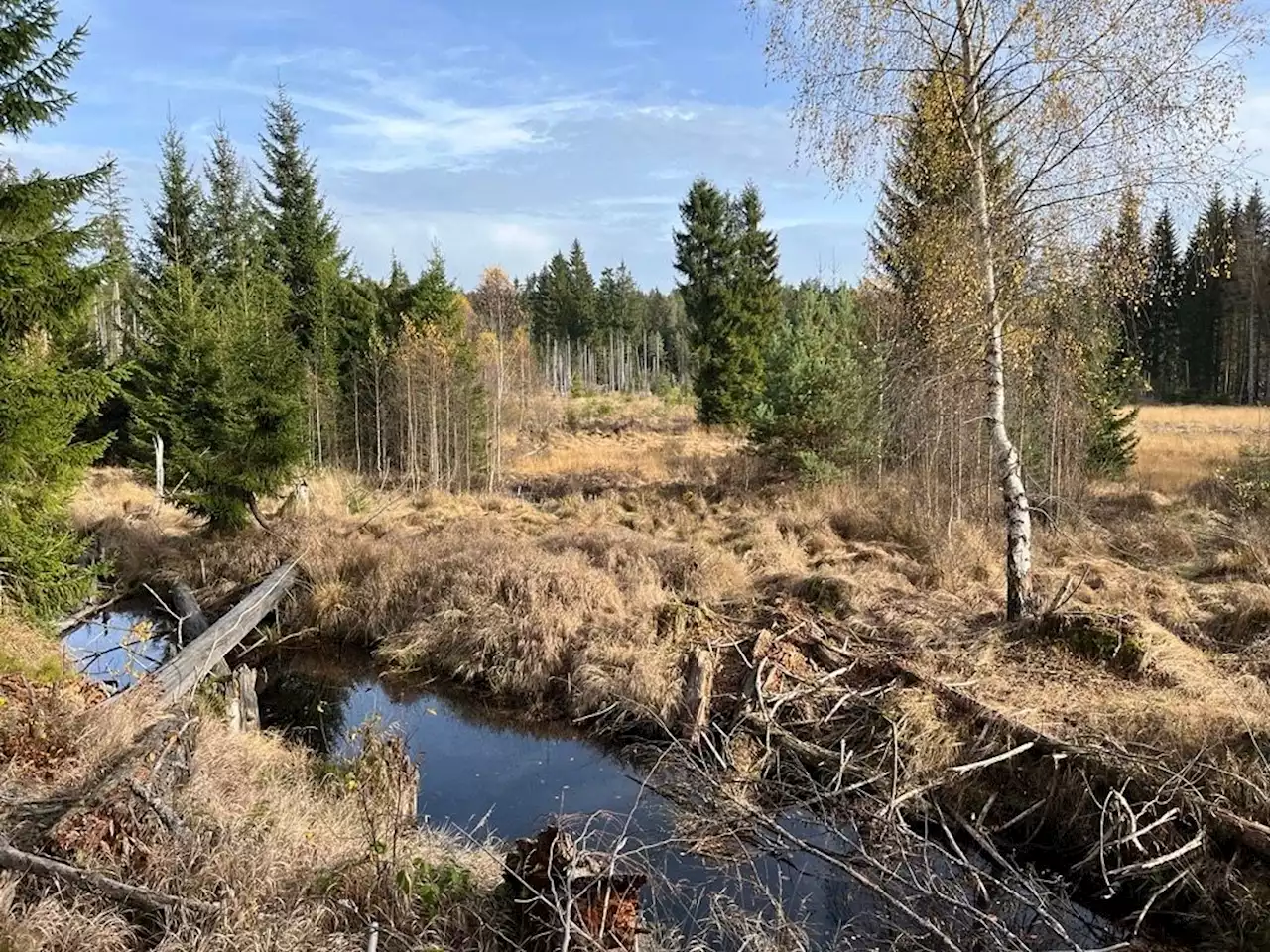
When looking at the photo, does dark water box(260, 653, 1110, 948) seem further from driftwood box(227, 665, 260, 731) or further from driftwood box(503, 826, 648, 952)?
driftwood box(227, 665, 260, 731)

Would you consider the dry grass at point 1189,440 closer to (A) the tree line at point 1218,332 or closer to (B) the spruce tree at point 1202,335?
(A) the tree line at point 1218,332

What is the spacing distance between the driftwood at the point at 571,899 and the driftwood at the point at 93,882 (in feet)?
5.15

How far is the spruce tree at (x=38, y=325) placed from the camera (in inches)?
312

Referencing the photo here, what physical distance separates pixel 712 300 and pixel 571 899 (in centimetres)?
2618

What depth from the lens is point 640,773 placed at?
28.0ft

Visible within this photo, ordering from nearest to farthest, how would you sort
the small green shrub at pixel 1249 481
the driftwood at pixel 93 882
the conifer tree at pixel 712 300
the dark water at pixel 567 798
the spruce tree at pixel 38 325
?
the driftwood at pixel 93 882 → the dark water at pixel 567 798 → the spruce tree at pixel 38 325 → the small green shrub at pixel 1249 481 → the conifer tree at pixel 712 300

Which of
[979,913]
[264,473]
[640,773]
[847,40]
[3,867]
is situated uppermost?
[847,40]

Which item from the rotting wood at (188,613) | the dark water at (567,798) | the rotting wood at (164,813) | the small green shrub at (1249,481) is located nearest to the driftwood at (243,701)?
the dark water at (567,798)

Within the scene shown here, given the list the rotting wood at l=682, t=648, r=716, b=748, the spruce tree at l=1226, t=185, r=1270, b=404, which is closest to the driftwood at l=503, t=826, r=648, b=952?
the rotting wood at l=682, t=648, r=716, b=748

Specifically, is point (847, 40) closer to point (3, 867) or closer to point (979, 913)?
point (979, 913)

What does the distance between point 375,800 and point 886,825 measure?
149 inches

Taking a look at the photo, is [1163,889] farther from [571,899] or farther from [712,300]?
[712,300]

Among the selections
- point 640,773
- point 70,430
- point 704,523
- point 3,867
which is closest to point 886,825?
point 640,773

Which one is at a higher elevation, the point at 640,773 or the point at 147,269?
the point at 147,269
